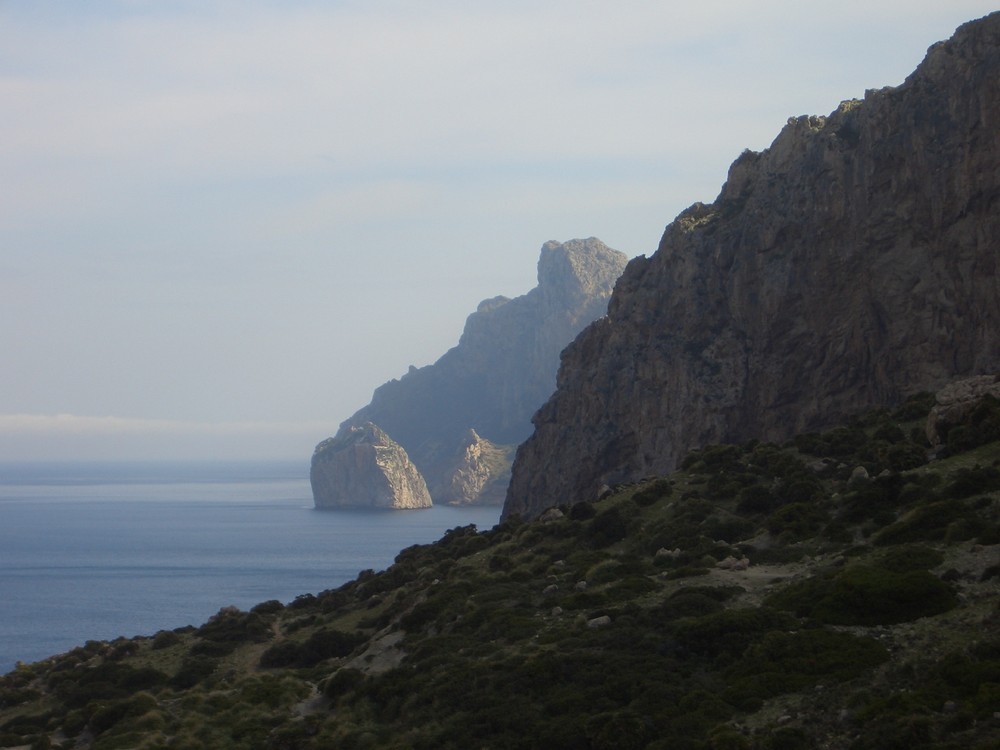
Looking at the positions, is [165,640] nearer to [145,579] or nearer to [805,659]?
[805,659]

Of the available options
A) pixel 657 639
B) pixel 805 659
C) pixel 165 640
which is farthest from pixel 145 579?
pixel 805 659

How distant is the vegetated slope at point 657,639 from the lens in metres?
21.8

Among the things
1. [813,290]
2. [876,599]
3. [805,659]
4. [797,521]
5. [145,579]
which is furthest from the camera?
[145,579]

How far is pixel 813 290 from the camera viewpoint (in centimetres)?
8100

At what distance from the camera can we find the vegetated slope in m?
21.8

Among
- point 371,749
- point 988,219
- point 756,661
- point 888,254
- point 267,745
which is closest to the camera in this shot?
point 756,661

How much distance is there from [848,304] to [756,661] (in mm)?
59497

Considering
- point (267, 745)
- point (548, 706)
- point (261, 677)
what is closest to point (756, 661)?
point (548, 706)

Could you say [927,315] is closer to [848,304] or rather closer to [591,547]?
[848,304]

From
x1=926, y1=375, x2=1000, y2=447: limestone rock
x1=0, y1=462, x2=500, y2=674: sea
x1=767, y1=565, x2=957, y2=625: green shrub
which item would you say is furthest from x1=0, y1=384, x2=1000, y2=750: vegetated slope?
x1=0, y1=462, x2=500, y2=674: sea

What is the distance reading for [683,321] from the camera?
89.3m

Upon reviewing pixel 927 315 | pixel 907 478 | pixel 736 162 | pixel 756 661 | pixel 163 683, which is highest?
pixel 736 162

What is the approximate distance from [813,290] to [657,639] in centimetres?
5825

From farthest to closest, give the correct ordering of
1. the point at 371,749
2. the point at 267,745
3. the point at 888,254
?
the point at 888,254, the point at 267,745, the point at 371,749
